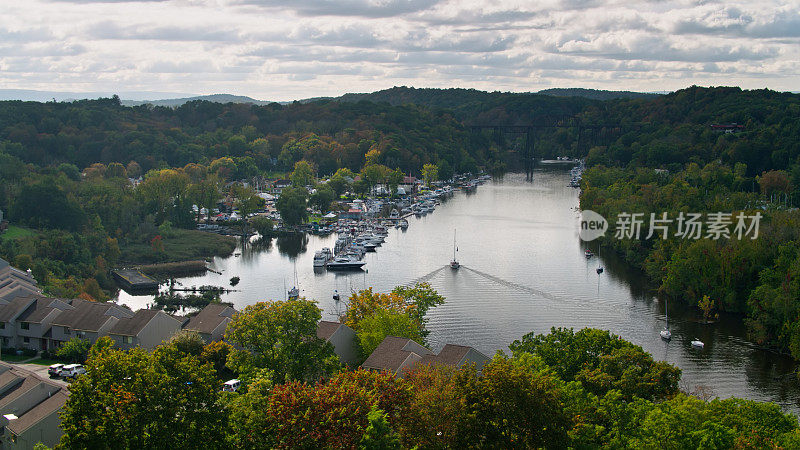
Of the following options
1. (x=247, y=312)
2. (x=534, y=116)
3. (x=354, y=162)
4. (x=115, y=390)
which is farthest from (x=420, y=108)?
(x=115, y=390)

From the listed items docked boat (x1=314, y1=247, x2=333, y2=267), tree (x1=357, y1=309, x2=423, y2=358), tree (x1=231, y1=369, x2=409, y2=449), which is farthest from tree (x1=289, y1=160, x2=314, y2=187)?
tree (x1=231, y1=369, x2=409, y2=449)

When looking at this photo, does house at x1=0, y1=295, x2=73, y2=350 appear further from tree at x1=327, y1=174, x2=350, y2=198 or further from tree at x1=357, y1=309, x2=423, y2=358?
tree at x1=327, y1=174, x2=350, y2=198

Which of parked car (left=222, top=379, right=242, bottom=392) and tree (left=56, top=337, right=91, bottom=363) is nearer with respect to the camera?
parked car (left=222, top=379, right=242, bottom=392)

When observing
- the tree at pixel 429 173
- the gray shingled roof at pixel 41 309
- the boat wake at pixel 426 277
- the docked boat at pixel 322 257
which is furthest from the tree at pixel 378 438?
the tree at pixel 429 173

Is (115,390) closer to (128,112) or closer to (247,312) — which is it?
(247,312)

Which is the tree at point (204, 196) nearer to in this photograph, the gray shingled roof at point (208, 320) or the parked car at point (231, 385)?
the gray shingled roof at point (208, 320)

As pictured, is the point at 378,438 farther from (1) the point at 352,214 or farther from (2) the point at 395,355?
(1) the point at 352,214
